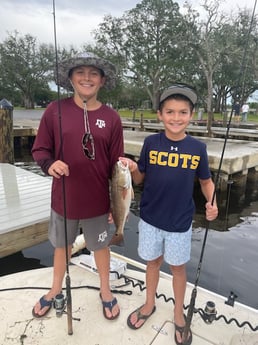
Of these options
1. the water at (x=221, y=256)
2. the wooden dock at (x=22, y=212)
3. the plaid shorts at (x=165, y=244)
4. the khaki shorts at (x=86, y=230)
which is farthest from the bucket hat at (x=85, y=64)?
the water at (x=221, y=256)

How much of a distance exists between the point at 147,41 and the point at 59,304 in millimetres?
36269

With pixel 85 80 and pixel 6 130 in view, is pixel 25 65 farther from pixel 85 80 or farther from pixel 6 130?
pixel 85 80

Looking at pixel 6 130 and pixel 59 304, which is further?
pixel 6 130

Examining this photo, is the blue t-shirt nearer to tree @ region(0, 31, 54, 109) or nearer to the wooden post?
the wooden post

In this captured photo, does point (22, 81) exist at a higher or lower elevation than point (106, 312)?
higher

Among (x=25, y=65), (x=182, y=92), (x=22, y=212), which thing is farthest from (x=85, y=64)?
(x=25, y=65)

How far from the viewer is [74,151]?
6.39 feet

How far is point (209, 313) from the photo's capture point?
1.97 meters

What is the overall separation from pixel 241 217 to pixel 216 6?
78.7ft

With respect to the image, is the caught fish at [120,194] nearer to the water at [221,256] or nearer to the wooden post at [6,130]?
the water at [221,256]

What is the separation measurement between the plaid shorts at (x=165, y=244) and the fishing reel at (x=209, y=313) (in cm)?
35

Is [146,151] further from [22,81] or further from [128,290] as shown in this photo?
[22,81]

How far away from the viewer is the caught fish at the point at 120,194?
1852 millimetres

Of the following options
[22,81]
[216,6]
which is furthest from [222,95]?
[22,81]
